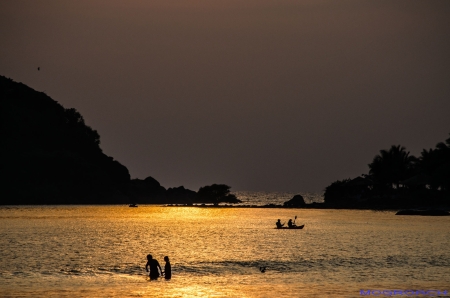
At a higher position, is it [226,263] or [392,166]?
[392,166]

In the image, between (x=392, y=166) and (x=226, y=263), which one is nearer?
(x=226, y=263)

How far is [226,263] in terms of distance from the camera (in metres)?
58.2

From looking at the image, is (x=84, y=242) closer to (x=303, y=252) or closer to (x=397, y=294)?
(x=303, y=252)

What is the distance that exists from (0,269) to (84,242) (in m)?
30.3

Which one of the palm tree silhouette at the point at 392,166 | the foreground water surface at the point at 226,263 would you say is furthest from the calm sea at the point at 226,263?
the palm tree silhouette at the point at 392,166

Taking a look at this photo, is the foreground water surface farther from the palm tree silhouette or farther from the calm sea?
the palm tree silhouette

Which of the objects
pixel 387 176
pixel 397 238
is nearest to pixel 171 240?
pixel 397 238

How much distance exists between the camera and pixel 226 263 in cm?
5822

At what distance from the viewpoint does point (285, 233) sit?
329 feet

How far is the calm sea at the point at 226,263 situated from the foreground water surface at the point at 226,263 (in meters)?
0.07

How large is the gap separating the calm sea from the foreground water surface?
71 mm

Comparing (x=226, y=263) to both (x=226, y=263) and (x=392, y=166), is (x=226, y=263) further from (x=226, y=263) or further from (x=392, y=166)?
(x=392, y=166)

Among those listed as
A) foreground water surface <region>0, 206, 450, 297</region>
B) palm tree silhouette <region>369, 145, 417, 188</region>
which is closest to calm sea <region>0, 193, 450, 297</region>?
foreground water surface <region>0, 206, 450, 297</region>

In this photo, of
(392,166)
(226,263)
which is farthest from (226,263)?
(392,166)
